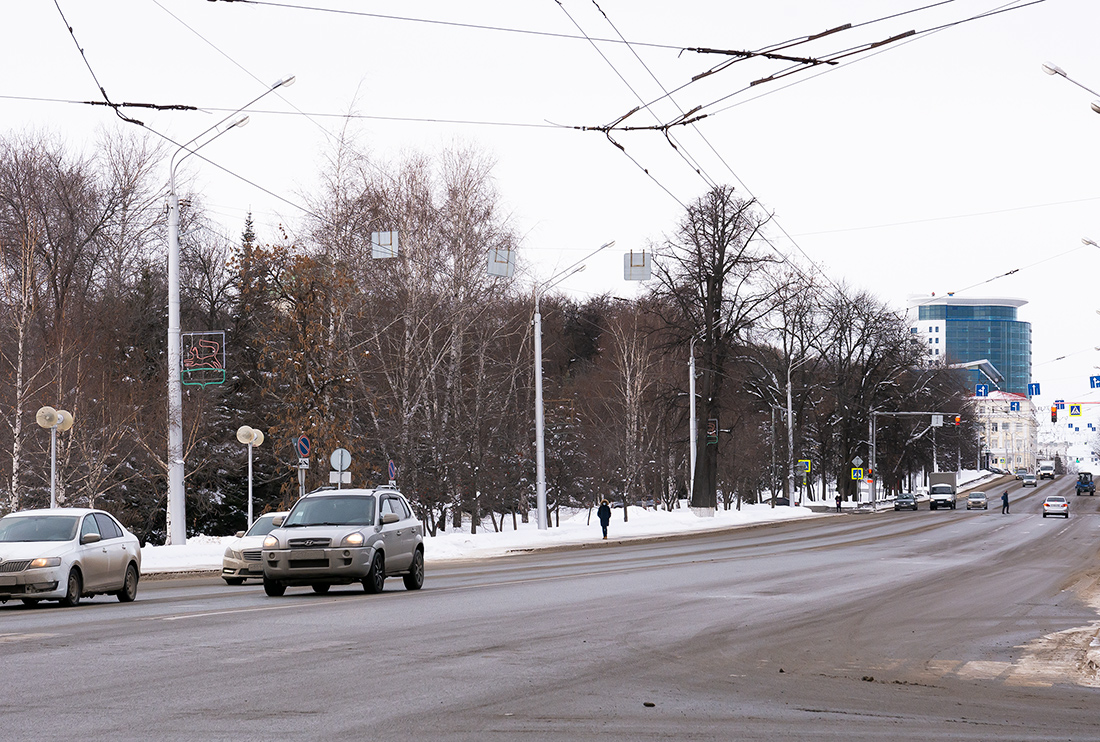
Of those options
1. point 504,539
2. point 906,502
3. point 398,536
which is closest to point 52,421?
point 398,536

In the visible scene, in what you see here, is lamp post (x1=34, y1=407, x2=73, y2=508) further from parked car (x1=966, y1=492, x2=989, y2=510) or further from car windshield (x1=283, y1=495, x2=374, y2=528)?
parked car (x1=966, y1=492, x2=989, y2=510)

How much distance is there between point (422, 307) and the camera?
156 ft

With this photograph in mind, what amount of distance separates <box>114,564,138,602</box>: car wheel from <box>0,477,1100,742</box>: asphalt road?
1.38ft

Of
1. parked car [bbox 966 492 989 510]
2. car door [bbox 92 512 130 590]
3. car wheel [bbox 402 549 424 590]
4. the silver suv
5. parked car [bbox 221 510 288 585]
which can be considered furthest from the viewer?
parked car [bbox 966 492 989 510]

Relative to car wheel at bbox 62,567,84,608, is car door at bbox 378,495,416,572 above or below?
above

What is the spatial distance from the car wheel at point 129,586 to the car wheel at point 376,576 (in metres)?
3.61

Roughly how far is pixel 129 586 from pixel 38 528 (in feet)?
5.52

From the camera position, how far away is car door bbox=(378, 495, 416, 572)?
2036cm

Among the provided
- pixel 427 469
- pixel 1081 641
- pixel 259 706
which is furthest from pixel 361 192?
pixel 259 706

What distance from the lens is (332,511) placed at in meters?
20.1

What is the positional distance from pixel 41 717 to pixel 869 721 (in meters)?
5.58

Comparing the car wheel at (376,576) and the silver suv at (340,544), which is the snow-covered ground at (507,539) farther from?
the car wheel at (376,576)


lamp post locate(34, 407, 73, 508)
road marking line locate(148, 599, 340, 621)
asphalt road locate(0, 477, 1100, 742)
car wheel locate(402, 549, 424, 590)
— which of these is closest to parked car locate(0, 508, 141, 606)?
asphalt road locate(0, 477, 1100, 742)

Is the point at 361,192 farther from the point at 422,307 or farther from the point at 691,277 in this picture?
the point at 691,277
